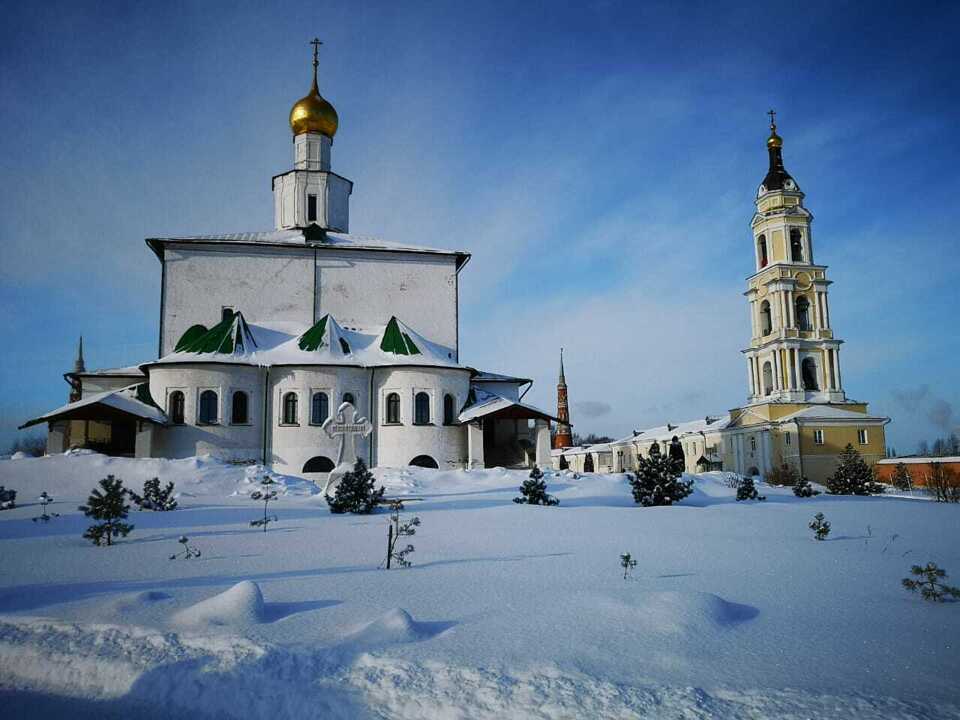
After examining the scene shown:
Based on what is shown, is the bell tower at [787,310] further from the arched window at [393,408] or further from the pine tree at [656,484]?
the pine tree at [656,484]

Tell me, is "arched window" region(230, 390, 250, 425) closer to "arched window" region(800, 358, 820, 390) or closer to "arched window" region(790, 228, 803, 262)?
"arched window" region(800, 358, 820, 390)

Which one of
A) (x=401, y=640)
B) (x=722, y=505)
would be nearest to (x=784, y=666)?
(x=401, y=640)

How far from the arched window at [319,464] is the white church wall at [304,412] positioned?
0.73 ft

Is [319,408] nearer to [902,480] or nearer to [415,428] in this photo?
[415,428]

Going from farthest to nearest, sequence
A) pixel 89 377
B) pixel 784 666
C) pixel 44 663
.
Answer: pixel 89 377 < pixel 44 663 < pixel 784 666

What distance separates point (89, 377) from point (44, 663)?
27464mm

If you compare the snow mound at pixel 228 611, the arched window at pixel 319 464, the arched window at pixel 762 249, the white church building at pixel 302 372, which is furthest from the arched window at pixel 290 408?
the arched window at pixel 762 249

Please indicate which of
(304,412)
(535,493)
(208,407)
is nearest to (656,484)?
(535,493)

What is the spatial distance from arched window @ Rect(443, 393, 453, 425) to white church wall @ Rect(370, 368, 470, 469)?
0.18 meters

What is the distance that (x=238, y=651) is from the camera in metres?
4.73

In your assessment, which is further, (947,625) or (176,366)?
(176,366)

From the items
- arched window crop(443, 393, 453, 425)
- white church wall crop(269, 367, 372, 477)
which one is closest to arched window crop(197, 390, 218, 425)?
white church wall crop(269, 367, 372, 477)

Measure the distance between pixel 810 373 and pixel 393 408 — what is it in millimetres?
27966

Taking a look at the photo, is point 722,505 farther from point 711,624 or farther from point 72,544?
point 72,544
